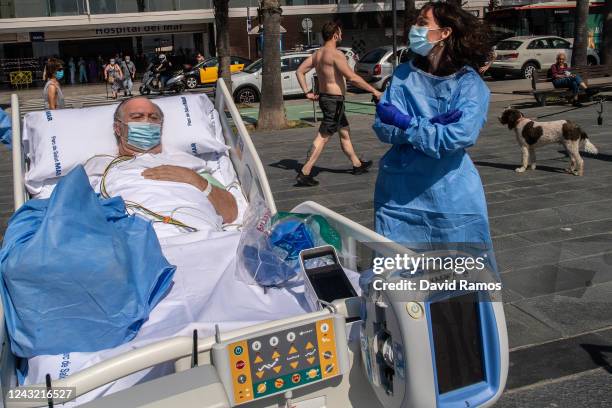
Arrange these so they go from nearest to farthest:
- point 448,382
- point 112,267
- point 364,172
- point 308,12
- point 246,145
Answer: point 448,382
point 112,267
point 246,145
point 364,172
point 308,12

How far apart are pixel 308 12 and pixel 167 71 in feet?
48.0

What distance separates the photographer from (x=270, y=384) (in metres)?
1.83

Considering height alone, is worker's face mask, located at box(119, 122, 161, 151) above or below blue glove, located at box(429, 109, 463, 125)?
below

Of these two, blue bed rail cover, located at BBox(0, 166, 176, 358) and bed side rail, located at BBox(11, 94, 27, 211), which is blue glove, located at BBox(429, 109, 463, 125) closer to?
blue bed rail cover, located at BBox(0, 166, 176, 358)

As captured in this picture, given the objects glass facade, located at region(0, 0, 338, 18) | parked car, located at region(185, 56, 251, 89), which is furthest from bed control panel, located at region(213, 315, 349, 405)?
glass facade, located at region(0, 0, 338, 18)

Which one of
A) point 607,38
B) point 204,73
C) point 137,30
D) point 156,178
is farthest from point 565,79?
point 137,30

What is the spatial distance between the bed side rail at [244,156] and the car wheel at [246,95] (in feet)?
46.6

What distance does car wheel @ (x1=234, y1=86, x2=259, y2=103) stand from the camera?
18.8 metres

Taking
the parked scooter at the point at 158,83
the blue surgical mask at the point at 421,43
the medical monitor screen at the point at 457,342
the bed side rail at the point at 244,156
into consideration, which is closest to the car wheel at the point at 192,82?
the parked scooter at the point at 158,83

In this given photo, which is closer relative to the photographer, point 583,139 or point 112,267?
point 112,267

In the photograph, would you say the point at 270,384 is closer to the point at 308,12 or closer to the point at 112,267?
the point at 112,267

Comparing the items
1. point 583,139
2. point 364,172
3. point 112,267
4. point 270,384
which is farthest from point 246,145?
point 583,139

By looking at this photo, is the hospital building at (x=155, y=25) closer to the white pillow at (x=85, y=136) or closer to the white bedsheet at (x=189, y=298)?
the white pillow at (x=85, y=136)

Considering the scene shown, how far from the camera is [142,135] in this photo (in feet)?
13.5
